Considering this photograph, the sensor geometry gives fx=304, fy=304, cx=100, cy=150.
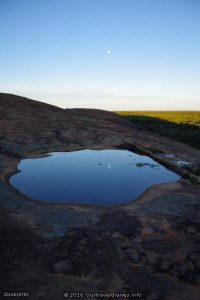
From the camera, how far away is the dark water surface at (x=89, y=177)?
1183 cm

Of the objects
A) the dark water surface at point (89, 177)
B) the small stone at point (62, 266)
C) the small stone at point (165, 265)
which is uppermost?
the dark water surface at point (89, 177)

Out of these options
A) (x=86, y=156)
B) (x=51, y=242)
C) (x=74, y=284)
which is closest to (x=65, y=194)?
(x=51, y=242)

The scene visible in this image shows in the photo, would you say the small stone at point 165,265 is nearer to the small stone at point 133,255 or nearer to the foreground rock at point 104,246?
the foreground rock at point 104,246

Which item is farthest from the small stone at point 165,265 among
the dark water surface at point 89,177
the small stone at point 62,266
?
the dark water surface at point 89,177

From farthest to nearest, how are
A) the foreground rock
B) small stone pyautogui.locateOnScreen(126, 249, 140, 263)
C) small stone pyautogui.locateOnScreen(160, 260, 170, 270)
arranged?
Result: small stone pyautogui.locateOnScreen(126, 249, 140, 263), small stone pyautogui.locateOnScreen(160, 260, 170, 270), the foreground rock

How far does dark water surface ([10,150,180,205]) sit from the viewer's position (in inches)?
466

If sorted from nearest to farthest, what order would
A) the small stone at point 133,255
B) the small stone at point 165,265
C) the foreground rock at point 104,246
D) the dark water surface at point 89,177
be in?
the foreground rock at point 104,246
the small stone at point 165,265
the small stone at point 133,255
the dark water surface at point 89,177

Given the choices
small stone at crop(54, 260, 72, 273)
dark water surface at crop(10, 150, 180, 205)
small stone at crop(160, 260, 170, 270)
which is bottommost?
small stone at crop(160, 260, 170, 270)

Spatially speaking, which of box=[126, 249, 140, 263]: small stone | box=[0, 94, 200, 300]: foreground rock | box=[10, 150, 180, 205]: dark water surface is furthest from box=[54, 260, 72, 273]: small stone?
box=[10, 150, 180, 205]: dark water surface

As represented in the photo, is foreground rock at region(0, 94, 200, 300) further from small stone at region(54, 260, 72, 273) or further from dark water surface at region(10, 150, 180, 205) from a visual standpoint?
dark water surface at region(10, 150, 180, 205)

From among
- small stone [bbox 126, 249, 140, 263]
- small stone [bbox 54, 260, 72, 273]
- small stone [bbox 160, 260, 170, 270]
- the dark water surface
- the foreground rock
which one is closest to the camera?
the foreground rock

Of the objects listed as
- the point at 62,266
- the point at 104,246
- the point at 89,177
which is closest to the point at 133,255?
the point at 104,246

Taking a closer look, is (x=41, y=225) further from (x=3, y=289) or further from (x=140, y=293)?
(x=140, y=293)

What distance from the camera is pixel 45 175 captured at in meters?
14.2
